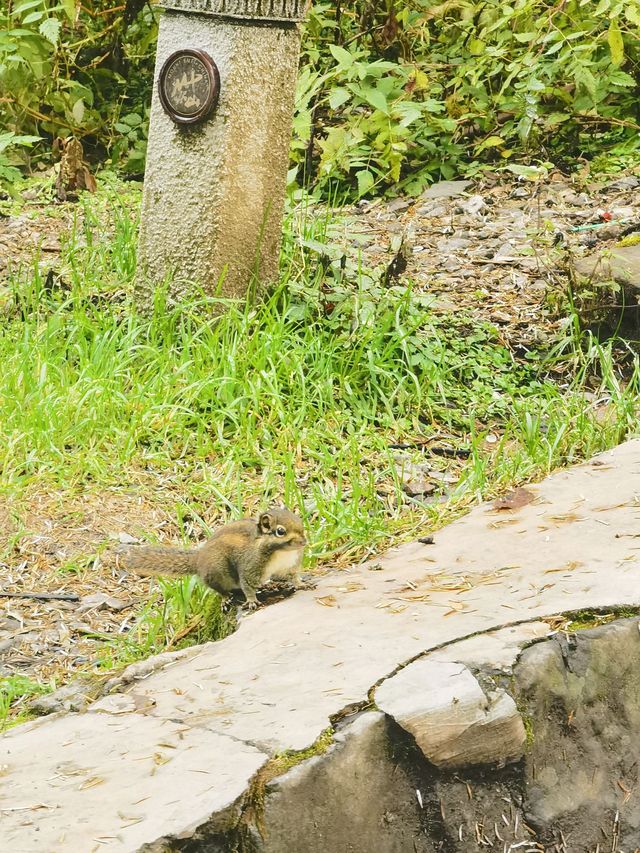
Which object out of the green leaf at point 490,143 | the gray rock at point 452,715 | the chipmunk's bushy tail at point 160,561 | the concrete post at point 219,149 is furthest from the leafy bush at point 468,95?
the gray rock at point 452,715

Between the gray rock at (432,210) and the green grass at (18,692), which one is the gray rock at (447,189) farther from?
the green grass at (18,692)

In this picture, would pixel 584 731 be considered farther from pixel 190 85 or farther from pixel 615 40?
pixel 615 40

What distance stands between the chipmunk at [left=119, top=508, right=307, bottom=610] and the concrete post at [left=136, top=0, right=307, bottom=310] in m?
2.15

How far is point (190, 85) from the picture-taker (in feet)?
18.0

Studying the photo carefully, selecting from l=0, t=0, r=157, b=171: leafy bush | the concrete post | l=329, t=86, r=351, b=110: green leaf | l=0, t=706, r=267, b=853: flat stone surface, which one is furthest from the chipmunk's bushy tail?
l=0, t=0, r=157, b=171: leafy bush

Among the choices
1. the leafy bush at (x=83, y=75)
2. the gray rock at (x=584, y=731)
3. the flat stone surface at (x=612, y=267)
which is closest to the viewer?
the gray rock at (x=584, y=731)

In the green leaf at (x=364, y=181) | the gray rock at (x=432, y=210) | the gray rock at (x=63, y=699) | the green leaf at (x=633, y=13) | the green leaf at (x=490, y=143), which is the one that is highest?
the green leaf at (x=633, y=13)

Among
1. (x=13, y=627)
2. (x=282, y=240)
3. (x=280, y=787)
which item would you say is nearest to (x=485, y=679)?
(x=280, y=787)

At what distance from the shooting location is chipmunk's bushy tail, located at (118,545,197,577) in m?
3.85

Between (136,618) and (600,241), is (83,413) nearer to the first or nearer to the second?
(136,618)

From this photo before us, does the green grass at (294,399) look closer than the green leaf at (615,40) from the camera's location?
Yes

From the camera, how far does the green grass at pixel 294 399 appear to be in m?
4.72

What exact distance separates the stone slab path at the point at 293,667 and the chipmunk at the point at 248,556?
138 mm

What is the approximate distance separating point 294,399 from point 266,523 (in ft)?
5.59
